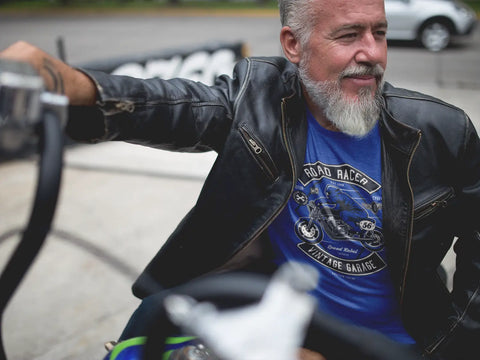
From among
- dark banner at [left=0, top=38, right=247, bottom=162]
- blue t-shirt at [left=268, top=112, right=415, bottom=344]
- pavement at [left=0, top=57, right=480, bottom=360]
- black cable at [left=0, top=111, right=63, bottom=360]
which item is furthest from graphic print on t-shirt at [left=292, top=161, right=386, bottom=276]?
dark banner at [left=0, top=38, right=247, bottom=162]

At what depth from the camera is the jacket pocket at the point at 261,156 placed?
57.1 inches

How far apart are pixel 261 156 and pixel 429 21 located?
35.6 ft

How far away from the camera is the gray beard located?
4.64ft

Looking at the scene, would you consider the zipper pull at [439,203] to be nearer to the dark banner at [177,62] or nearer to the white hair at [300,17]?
the white hair at [300,17]

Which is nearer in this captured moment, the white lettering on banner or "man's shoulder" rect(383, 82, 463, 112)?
"man's shoulder" rect(383, 82, 463, 112)

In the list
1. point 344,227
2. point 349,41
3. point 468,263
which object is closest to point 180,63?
point 349,41

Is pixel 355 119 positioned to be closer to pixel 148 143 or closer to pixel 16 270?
pixel 148 143

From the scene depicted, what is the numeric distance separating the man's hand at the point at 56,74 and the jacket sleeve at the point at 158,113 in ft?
0.09

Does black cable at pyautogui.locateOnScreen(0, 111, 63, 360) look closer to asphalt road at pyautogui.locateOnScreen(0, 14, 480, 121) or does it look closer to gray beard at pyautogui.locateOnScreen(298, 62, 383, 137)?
gray beard at pyautogui.locateOnScreen(298, 62, 383, 137)

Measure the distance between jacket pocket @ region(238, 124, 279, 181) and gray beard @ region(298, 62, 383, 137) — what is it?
22cm

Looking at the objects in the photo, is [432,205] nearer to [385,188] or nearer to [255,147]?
[385,188]

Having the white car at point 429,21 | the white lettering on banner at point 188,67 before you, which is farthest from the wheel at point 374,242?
the white car at point 429,21

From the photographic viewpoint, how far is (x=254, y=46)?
12188 mm

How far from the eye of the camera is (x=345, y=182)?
145 centimetres
